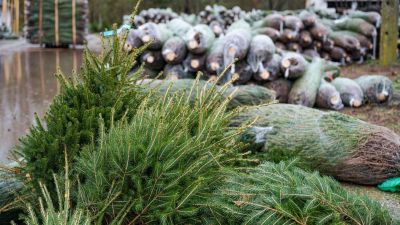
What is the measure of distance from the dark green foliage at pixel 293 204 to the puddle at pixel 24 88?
4.03 ft

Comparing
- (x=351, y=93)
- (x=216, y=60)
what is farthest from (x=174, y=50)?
(x=351, y=93)

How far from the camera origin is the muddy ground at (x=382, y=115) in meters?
4.10

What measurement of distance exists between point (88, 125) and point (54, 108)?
0.25 meters

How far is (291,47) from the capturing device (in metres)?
13.2

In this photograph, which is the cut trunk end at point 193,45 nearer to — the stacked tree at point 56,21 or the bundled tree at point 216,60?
the bundled tree at point 216,60

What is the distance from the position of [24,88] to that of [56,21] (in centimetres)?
1068

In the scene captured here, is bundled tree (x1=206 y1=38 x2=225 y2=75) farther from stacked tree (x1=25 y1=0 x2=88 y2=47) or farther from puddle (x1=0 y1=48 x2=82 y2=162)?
stacked tree (x1=25 y1=0 x2=88 y2=47)

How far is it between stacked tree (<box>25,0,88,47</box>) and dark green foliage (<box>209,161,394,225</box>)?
60.6 feet

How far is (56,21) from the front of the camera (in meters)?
20.2

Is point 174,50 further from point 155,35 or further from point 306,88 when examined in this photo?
point 306,88

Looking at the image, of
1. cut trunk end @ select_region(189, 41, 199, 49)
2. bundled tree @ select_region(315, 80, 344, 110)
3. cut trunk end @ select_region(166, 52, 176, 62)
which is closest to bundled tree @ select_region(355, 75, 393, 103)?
bundled tree @ select_region(315, 80, 344, 110)

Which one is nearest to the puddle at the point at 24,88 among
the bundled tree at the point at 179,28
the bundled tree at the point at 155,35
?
the bundled tree at the point at 155,35

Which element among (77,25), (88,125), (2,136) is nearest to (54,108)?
(88,125)

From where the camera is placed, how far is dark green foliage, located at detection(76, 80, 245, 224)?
2.52 m
